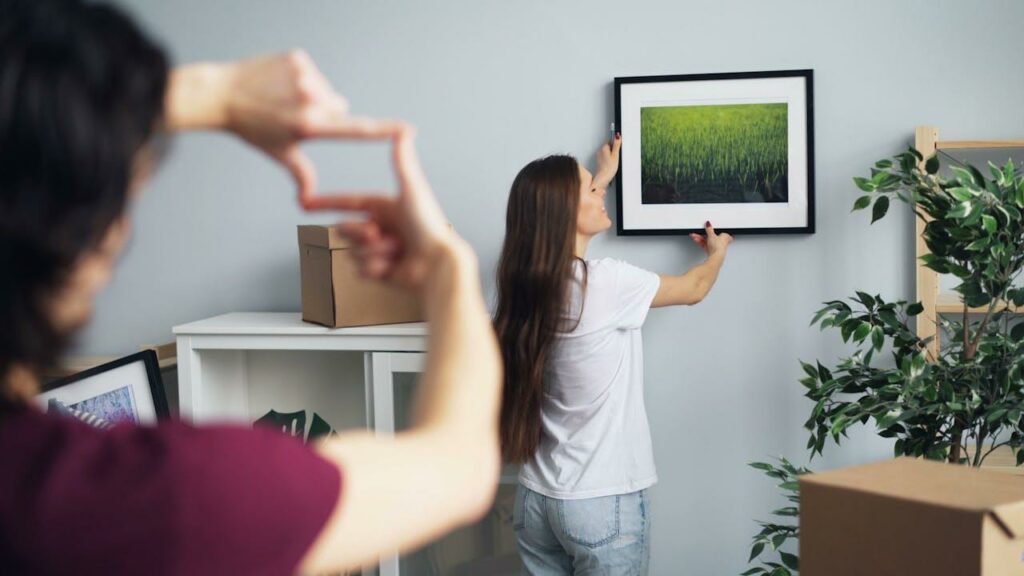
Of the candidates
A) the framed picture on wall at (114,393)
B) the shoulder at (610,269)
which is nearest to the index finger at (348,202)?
the framed picture on wall at (114,393)

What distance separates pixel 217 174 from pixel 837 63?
180 cm

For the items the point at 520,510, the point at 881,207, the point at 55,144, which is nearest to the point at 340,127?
the point at 55,144

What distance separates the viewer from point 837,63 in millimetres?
2619

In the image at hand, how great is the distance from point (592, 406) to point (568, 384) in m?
0.08

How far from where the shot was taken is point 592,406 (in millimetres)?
2275

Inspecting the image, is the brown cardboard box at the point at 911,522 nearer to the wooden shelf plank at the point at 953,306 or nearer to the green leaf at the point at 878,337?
the green leaf at the point at 878,337

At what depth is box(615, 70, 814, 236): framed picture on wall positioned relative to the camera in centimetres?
263

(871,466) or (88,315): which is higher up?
(88,315)

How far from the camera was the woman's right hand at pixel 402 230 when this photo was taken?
0.73m

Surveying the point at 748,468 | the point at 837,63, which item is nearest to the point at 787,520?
the point at 748,468

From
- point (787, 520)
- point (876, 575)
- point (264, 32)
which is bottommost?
point (787, 520)

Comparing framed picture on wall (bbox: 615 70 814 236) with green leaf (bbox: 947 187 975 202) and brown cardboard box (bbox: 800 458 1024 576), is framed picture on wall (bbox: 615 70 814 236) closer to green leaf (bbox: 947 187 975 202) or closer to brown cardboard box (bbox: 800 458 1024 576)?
green leaf (bbox: 947 187 975 202)

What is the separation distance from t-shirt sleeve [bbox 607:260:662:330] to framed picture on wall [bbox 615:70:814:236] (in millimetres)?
378

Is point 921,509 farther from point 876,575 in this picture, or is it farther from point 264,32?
point 264,32
